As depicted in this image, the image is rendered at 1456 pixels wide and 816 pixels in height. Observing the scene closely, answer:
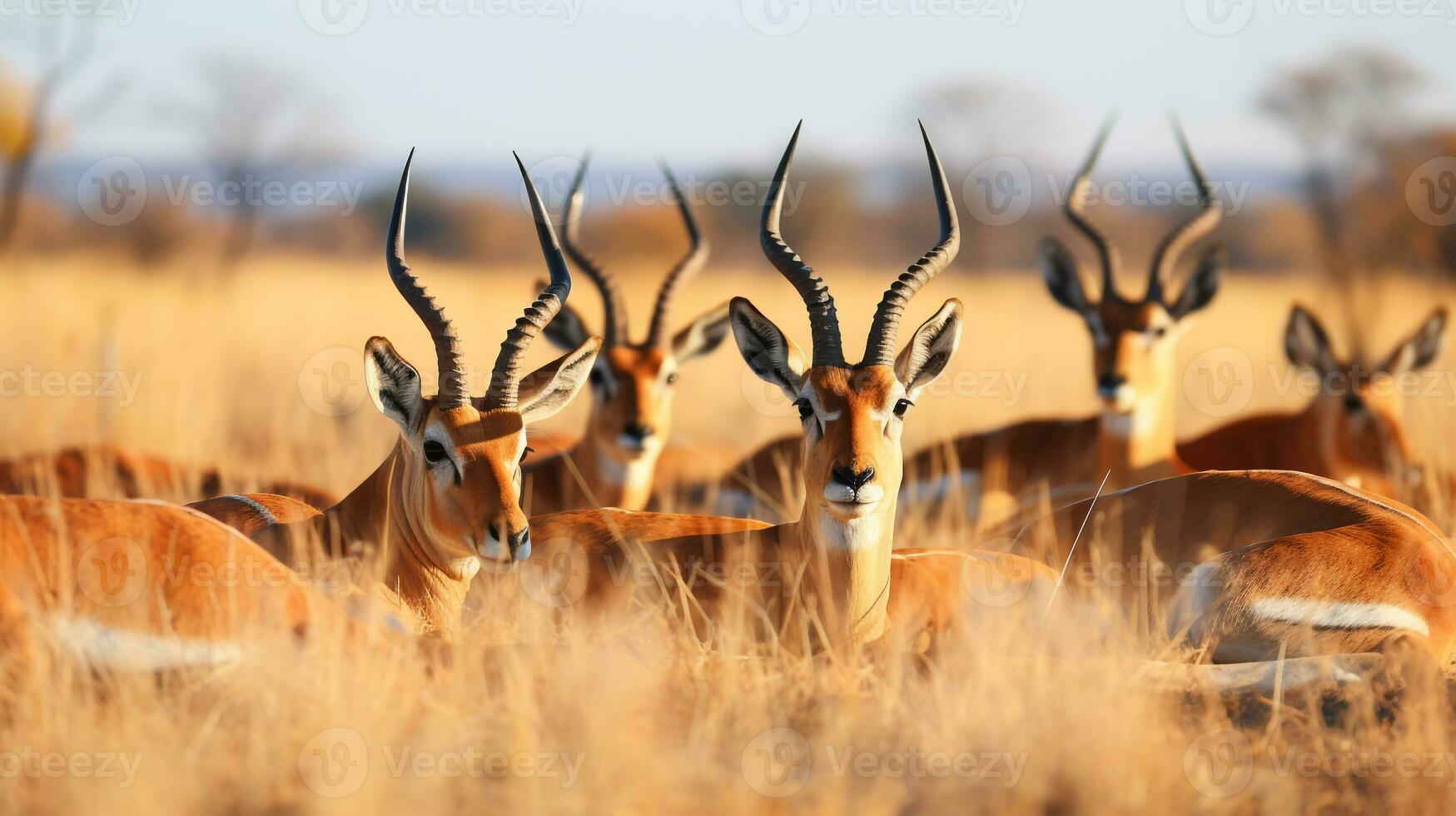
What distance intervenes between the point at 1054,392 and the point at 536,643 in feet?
41.4

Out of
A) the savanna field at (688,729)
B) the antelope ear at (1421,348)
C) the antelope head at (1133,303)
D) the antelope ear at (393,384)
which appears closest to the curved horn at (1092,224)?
the antelope head at (1133,303)

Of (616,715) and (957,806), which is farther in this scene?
(616,715)

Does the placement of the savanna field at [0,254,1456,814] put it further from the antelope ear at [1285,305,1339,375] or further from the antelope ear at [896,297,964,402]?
the antelope ear at [1285,305,1339,375]

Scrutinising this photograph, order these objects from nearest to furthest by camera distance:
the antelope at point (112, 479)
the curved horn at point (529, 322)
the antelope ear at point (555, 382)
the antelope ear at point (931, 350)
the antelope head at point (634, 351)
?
1. the curved horn at point (529, 322)
2. the antelope ear at point (931, 350)
3. the antelope ear at point (555, 382)
4. the antelope at point (112, 479)
5. the antelope head at point (634, 351)

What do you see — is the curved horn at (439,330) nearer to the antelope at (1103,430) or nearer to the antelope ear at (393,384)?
the antelope ear at (393,384)

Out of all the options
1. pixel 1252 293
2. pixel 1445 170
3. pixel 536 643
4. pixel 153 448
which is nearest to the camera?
pixel 536 643

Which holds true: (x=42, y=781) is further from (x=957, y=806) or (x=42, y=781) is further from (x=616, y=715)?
(x=957, y=806)

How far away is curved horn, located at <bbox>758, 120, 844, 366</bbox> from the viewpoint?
6109 millimetres

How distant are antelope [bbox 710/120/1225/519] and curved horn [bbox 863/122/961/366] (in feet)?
10.5

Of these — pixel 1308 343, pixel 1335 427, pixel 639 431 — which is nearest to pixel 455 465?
pixel 639 431

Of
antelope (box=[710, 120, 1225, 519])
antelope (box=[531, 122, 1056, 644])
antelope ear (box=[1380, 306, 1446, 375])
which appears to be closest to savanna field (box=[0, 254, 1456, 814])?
antelope (box=[531, 122, 1056, 644])

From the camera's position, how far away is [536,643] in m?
5.20

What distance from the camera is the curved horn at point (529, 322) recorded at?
6074mm

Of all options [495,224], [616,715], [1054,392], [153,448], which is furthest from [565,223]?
[495,224]
